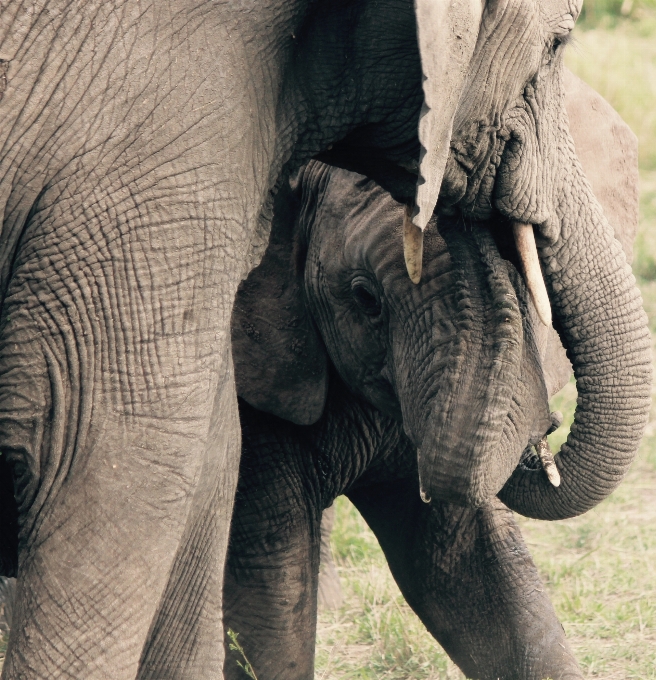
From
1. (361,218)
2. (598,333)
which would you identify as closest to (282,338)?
(361,218)

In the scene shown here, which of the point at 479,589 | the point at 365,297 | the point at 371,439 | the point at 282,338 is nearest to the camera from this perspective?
the point at 365,297

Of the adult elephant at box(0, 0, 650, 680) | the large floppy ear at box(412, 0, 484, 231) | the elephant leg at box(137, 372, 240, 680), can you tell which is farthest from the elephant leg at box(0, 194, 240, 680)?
the large floppy ear at box(412, 0, 484, 231)

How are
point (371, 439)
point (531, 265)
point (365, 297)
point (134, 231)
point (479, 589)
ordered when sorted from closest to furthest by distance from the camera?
point (134, 231)
point (531, 265)
point (365, 297)
point (371, 439)
point (479, 589)

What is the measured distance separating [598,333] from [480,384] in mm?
231

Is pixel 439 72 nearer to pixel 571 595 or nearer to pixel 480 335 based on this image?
pixel 480 335

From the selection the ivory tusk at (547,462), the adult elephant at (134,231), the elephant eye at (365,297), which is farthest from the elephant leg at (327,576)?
the adult elephant at (134,231)

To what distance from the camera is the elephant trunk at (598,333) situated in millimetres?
2643

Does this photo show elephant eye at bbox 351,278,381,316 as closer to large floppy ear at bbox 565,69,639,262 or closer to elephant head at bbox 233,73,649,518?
elephant head at bbox 233,73,649,518

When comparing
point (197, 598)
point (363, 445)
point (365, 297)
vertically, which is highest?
point (365, 297)

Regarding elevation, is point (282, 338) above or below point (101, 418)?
above

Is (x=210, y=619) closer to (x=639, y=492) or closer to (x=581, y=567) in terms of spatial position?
(x=581, y=567)

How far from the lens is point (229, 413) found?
2510 mm

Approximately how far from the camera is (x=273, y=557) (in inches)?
129

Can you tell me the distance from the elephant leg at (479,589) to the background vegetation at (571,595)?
0.23m
